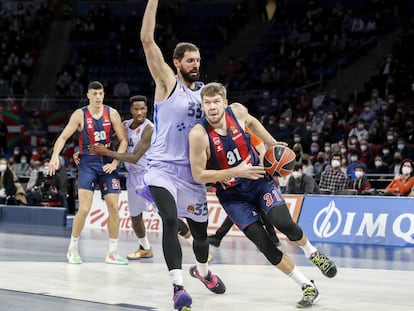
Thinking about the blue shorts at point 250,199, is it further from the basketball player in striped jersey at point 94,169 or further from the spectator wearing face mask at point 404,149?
the spectator wearing face mask at point 404,149

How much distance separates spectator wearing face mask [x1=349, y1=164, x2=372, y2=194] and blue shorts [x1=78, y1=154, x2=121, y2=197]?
8.01 metres

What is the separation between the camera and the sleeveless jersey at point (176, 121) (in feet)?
26.7

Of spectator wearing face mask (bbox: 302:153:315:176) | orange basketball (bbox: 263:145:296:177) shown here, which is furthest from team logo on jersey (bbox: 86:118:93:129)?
spectator wearing face mask (bbox: 302:153:315:176)

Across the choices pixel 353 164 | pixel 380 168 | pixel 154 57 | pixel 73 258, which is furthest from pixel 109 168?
pixel 380 168

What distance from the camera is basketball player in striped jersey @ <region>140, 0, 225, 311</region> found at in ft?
25.8

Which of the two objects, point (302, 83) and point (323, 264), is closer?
point (323, 264)

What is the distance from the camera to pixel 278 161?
315 inches

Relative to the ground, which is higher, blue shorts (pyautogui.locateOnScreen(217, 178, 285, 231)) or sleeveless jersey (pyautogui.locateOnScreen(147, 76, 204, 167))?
sleeveless jersey (pyautogui.locateOnScreen(147, 76, 204, 167))

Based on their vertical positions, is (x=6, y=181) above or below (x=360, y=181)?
below

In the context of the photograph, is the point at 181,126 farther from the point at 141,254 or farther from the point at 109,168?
the point at 141,254

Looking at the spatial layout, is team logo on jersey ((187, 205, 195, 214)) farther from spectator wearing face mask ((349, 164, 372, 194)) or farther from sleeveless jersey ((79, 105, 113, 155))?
spectator wearing face mask ((349, 164, 372, 194))

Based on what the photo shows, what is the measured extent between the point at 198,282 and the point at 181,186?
1854 mm

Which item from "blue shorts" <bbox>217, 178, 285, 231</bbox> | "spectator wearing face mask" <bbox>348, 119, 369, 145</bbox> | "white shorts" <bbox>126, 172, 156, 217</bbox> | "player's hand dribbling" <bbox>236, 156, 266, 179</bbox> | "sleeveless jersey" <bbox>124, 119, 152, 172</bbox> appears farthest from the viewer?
"spectator wearing face mask" <bbox>348, 119, 369, 145</bbox>

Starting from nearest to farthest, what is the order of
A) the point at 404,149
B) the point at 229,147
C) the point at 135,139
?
the point at 229,147
the point at 135,139
the point at 404,149
